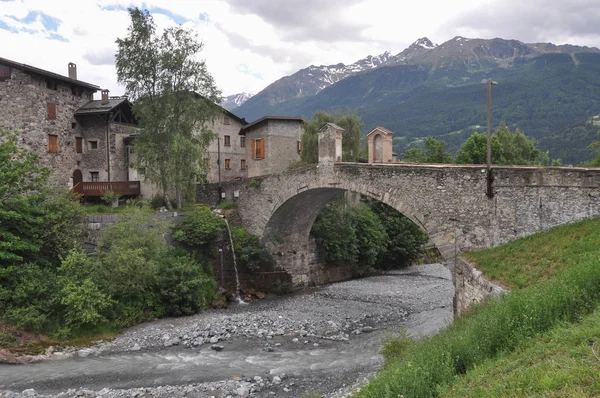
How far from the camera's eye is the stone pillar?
2142cm

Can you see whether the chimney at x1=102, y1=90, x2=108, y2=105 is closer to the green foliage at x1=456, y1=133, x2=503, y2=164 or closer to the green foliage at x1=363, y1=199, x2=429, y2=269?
the green foliage at x1=363, y1=199, x2=429, y2=269

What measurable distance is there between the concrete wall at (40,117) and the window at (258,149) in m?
12.9

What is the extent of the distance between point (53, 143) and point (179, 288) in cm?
1519

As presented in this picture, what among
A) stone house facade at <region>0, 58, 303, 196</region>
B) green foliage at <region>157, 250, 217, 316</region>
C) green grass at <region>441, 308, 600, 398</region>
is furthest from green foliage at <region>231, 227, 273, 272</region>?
green grass at <region>441, 308, 600, 398</region>

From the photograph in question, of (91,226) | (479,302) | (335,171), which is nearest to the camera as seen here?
(479,302)

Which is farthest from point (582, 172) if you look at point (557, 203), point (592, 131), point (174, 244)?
point (592, 131)

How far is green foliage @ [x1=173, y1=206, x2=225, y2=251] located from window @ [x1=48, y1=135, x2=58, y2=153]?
10781mm

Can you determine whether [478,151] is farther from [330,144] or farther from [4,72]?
[4,72]

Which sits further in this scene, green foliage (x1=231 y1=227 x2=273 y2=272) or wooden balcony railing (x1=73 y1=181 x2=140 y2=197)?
wooden balcony railing (x1=73 y1=181 x2=140 y2=197)

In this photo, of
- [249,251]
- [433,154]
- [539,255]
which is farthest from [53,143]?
[433,154]

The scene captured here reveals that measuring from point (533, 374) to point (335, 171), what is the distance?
51.7 ft

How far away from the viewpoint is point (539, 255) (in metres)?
13.5

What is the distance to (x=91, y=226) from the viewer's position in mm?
22906

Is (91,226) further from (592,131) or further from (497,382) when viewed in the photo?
(592,131)
